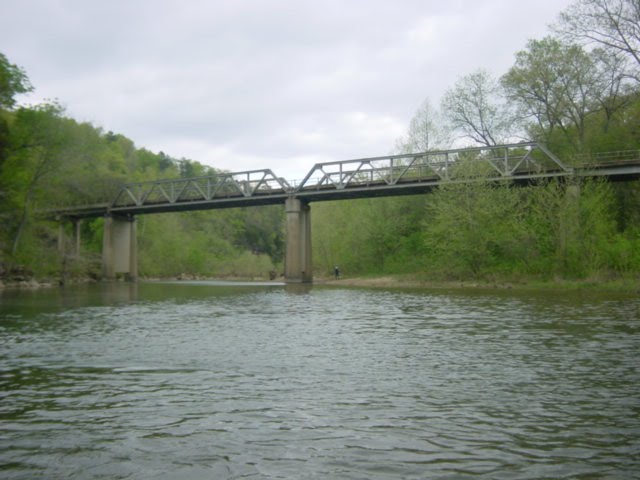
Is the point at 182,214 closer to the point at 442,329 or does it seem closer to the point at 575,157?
the point at 575,157

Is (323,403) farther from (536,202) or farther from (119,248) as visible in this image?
(119,248)

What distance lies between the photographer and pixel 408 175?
62.3 metres

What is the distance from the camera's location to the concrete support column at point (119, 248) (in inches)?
3098

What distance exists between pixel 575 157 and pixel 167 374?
47.5 meters

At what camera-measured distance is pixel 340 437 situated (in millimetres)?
6938

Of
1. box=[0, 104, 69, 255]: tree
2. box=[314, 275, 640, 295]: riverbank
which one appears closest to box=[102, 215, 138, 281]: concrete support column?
box=[0, 104, 69, 255]: tree

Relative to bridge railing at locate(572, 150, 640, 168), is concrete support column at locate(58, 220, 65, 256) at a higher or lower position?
lower

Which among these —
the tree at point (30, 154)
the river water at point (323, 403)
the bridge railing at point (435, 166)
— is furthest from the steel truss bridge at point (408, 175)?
the river water at point (323, 403)

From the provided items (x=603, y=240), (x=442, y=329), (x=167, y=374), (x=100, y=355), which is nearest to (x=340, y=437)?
(x=167, y=374)

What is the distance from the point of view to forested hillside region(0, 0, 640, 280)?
4409 cm

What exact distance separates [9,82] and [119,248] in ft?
131

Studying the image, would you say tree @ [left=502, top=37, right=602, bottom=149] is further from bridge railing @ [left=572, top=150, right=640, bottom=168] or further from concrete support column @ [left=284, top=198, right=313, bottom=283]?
concrete support column @ [left=284, top=198, right=313, bottom=283]

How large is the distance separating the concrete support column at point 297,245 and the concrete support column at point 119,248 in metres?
29.4

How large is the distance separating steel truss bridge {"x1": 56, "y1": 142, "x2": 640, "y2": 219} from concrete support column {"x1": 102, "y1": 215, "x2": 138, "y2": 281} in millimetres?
1796
